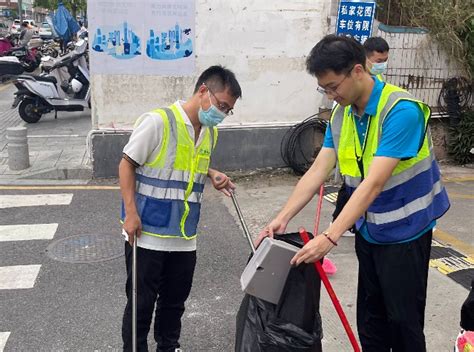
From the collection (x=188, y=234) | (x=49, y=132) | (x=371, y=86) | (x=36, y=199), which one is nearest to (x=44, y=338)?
(x=188, y=234)

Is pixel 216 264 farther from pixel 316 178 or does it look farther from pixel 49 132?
pixel 49 132

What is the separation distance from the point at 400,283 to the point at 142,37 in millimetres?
5148

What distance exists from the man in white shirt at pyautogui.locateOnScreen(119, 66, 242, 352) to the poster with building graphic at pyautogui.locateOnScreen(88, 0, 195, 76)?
13.5ft

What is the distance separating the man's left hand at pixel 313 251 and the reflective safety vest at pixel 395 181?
0.43 meters

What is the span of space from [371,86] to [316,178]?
583mm

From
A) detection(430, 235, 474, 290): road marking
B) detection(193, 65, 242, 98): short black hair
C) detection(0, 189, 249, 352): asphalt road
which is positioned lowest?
detection(0, 189, 249, 352): asphalt road

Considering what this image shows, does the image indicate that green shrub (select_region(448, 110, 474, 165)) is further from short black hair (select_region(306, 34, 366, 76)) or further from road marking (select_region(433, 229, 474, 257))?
short black hair (select_region(306, 34, 366, 76))

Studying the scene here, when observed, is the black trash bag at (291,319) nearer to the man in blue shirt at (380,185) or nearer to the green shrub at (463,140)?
the man in blue shirt at (380,185)

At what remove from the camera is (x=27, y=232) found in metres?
5.24

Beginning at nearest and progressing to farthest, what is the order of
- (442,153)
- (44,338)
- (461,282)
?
(44,338) → (461,282) → (442,153)

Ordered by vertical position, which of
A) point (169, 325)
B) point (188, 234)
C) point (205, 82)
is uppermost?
point (205, 82)

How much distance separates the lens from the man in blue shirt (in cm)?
A: 217

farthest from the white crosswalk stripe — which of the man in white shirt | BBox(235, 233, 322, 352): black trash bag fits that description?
BBox(235, 233, 322, 352): black trash bag

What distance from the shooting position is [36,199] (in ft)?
20.5
